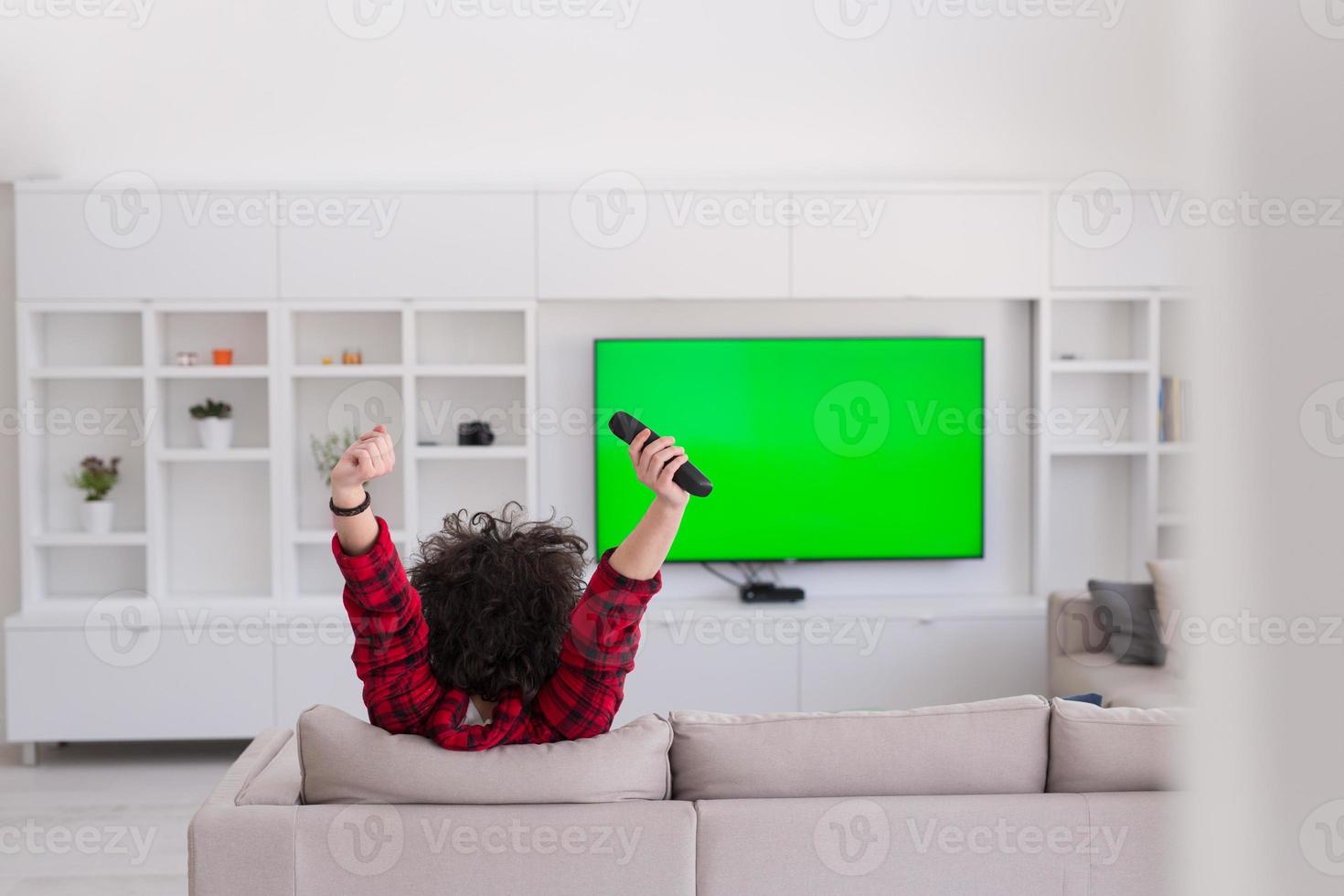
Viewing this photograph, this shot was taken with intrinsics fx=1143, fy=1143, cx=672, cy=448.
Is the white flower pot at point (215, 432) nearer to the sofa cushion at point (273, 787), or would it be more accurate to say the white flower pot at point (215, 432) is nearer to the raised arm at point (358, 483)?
the sofa cushion at point (273, 787)

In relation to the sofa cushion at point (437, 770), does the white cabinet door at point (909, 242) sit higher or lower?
higher

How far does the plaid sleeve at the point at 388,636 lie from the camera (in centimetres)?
150

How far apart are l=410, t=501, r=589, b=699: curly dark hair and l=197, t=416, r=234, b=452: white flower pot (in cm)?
301

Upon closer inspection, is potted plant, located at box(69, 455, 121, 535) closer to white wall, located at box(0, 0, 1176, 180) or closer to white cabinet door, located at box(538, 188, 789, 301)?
white wall, located at box(0, 0, 1176, 180)

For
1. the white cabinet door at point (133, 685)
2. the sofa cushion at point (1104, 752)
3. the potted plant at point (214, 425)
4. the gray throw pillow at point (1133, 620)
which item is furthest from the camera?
the potted plant at point (214, 425)

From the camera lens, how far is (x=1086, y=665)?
150 inches

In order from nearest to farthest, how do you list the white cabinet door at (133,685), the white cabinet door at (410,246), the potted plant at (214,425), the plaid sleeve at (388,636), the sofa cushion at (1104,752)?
1. the plaid sleeve at (388,636)
2. the sofa cushion at (1104,752)
3. the white cabinet door at (133,685)
4. the white cabinet door at (410,246)
5. the potted plant at (214,425)

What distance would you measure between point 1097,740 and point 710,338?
2939 millimetres

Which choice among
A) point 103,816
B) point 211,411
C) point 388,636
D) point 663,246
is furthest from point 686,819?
point 211,411

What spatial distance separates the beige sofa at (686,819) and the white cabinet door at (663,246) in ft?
9.32

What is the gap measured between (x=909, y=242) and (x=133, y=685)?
10.8 feet

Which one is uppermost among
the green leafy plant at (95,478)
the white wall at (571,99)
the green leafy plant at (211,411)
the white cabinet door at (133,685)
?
the white wall at (571,99)

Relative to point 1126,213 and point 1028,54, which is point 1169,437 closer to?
point 1126,213

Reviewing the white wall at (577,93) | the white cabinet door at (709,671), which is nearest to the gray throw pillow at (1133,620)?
the white cabinet door at (709,671)
